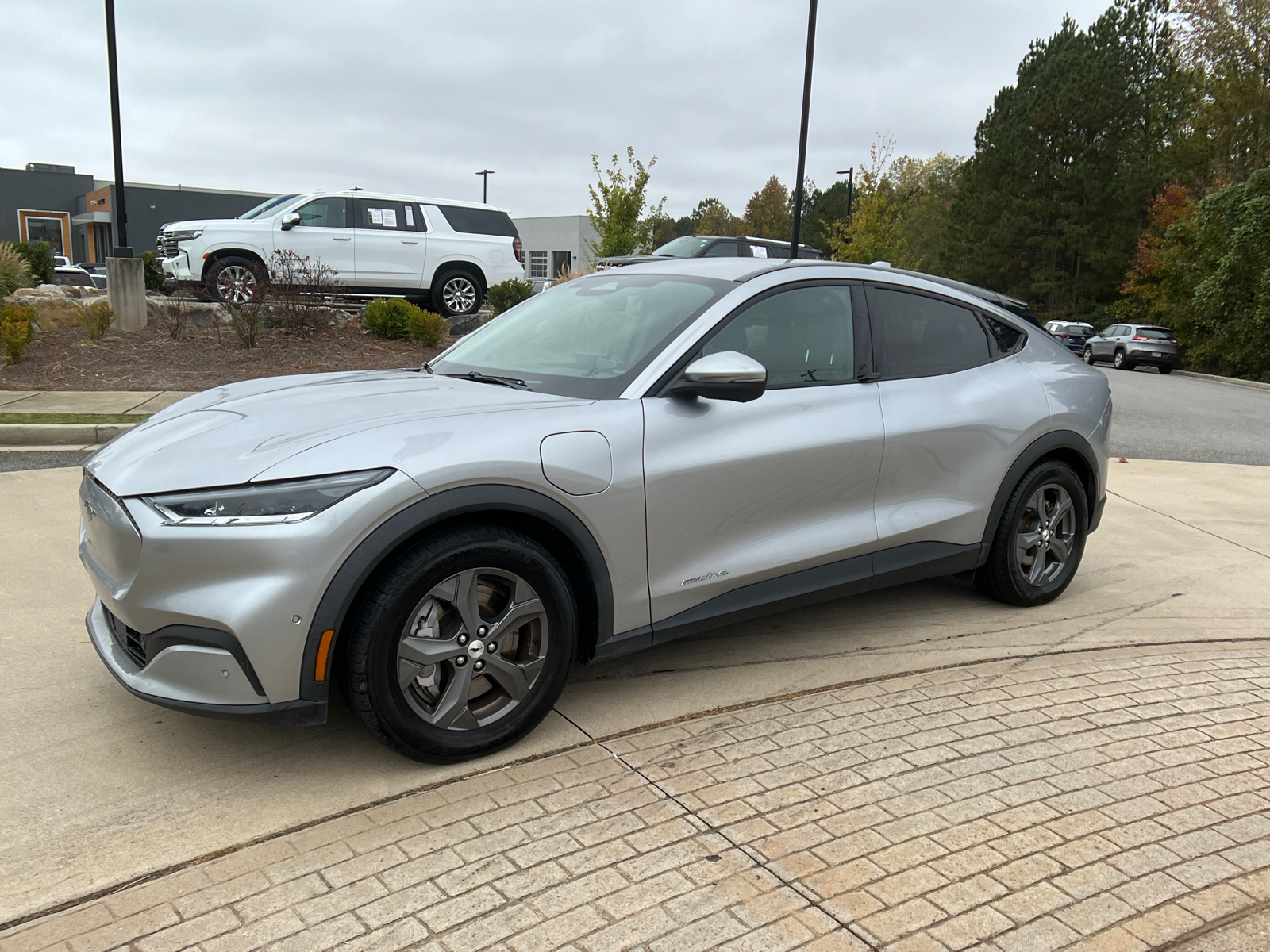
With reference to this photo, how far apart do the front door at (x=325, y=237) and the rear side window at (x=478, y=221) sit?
5.04 feet

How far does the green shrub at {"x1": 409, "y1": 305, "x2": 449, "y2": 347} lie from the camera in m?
14.0

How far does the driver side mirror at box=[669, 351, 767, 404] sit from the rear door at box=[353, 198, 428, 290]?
12.7 meters

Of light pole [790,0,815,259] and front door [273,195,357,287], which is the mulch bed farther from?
light pole [790,0,815,259]

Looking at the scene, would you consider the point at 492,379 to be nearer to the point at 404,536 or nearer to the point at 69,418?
the point at 404,536

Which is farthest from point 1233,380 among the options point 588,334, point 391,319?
point 588,334

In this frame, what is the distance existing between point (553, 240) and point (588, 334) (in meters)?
54.3

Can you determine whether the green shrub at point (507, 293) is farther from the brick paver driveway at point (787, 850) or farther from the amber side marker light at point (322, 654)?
the amber side marker light at point (322, 654)

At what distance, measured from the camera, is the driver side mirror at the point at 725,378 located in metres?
3.30

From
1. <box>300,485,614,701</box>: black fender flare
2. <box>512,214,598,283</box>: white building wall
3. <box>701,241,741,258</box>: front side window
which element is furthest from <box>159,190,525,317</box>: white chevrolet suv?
<box>512,214,598,283</box>: white building wall

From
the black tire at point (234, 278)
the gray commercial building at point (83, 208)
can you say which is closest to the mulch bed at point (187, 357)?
the black tire at point (234, 278)

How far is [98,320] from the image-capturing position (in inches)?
515

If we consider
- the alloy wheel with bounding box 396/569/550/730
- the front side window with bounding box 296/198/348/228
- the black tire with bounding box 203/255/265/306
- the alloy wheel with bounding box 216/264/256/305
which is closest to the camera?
the alloy wheel with bounding box 396/569/550/730

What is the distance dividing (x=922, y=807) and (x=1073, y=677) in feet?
4.81

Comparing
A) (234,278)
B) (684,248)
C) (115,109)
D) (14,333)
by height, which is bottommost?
(14,333)
